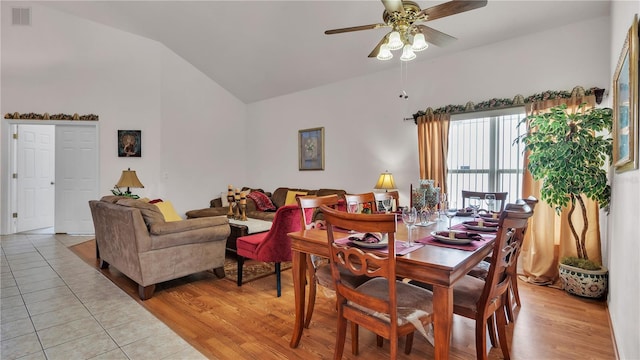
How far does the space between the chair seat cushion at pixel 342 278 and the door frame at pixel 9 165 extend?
547 centimetres

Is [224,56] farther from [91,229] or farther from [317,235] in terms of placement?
[317,235]

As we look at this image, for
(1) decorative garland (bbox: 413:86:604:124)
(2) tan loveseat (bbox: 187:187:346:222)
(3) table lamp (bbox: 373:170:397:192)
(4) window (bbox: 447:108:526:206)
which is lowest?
(2) tan loveseat (bbox: 187:187:346:222)

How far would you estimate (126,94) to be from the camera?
5.83 meters

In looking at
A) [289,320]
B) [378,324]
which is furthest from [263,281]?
[378,324]

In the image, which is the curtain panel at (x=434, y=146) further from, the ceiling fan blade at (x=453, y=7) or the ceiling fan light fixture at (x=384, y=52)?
the ceiling fan blade at (x=453, y=7)

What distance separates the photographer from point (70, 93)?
18.4 ft

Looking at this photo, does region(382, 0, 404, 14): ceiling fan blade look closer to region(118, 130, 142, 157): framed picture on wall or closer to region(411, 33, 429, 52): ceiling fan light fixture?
region(411, 33, 429, 52): ceiling fan light fixture

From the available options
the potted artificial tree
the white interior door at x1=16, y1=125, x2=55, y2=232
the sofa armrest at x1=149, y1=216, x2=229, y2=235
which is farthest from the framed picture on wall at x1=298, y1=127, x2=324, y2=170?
the white interior door at x1=16, y1=125, x2=55, y2=232

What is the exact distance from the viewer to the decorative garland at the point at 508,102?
316 cm

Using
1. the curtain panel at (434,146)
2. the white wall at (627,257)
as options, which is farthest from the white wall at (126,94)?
the white wall at (627,257)

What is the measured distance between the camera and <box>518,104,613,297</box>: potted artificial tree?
2.70 m

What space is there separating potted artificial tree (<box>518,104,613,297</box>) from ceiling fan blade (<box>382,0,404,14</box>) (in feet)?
6.34

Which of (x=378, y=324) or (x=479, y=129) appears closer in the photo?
(x=378, y=324)

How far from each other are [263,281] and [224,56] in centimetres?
418
